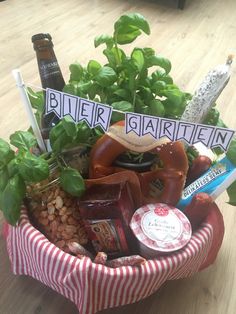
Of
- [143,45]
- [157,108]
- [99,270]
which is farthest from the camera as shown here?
[143,45]

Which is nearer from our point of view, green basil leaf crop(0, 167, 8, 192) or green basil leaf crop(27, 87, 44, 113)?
green basil leaf crop(0, 167, 8, 192)

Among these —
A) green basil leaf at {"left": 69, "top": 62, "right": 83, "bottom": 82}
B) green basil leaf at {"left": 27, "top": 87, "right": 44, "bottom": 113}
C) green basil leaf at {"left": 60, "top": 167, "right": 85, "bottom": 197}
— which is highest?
green basil leaf at {"left": 69, "top": 62, "right": 83, "bottom": 82}

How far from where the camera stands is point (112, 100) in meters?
0.58

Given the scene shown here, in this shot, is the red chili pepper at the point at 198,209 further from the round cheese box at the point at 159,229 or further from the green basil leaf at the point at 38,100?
the green basil leaf at the point at 38,100

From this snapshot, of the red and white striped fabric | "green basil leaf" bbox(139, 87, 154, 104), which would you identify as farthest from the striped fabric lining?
"green basil leaf" bbox(139, 87, 154, 104)

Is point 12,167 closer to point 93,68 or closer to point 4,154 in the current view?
point 4,154

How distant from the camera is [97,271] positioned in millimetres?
443

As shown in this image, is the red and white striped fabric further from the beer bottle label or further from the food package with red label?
the beer bottle label

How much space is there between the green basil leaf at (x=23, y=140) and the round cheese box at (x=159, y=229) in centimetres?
21

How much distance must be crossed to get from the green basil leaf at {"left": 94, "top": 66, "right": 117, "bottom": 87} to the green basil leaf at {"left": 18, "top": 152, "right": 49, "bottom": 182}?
0.56ft

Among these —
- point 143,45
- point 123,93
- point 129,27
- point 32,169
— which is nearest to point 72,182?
point 32,169

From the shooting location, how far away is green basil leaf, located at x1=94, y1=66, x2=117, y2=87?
1.82 feet

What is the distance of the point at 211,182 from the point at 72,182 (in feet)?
0.76

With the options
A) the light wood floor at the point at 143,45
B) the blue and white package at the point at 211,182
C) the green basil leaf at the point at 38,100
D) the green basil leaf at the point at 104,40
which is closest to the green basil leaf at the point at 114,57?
the green basil leaf at the point at 104,40
